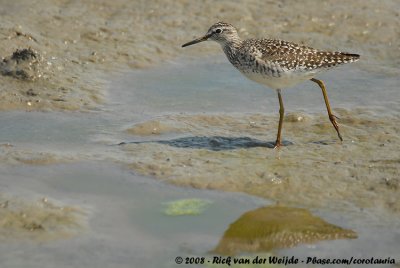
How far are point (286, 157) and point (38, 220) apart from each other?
312 cm

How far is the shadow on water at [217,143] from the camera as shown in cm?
A: 961

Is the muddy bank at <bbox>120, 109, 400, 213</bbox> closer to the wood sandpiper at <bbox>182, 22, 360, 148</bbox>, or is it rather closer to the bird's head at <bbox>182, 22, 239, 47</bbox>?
the wood sandpiper at <bbox>182, 22, 360, 148</bbox>

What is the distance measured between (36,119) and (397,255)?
5.19m

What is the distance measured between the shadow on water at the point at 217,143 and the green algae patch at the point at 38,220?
1.97 m

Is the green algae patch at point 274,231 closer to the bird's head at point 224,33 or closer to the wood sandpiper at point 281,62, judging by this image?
the wood sandpiper at point 281,62

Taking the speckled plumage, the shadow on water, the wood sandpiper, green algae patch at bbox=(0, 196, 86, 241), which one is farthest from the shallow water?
the speckled plumage

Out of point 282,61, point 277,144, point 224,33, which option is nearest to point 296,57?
point 282,61

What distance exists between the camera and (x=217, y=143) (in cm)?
971

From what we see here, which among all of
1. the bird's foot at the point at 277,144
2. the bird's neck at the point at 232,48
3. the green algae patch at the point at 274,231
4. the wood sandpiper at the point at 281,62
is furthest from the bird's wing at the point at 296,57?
the green algae patch at the point at 274,231

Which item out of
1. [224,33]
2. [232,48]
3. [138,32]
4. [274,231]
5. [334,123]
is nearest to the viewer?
[274,231]

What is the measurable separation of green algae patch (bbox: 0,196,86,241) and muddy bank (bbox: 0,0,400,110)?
3041mm

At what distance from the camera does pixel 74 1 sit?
43.8 feet

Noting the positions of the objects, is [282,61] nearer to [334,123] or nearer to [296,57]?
[296,57]

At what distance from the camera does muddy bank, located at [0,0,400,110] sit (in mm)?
11312
